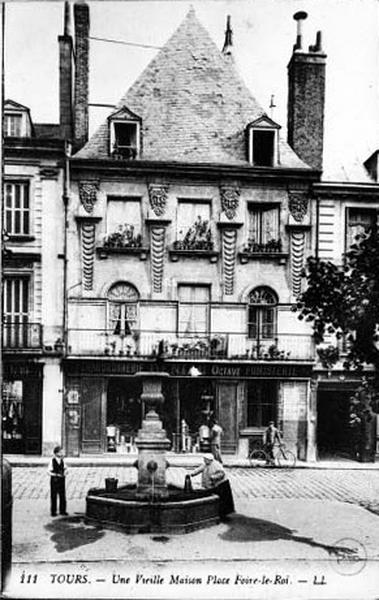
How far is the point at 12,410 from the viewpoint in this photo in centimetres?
1639

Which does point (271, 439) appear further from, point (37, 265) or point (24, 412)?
point (37, 265)

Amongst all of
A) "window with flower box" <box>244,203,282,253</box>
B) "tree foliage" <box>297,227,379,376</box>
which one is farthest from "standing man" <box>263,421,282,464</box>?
"tree foliage" <box>297,227,379,376</box>

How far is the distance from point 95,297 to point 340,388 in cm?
870

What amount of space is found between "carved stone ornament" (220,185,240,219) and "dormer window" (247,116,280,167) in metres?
1.05

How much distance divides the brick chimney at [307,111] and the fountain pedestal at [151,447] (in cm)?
1075

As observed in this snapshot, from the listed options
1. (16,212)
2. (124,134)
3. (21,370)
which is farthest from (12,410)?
(124,134)

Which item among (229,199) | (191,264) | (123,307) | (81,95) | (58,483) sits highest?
(81,95)

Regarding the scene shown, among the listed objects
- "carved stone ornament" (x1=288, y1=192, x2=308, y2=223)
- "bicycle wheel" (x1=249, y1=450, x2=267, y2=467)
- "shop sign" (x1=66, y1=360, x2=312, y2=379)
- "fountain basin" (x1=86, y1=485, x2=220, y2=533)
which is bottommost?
"bicycle wheel" (x1=249, y1=450, x2=267, y2=467)

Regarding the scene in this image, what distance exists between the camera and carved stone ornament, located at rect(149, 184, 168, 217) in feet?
57.8

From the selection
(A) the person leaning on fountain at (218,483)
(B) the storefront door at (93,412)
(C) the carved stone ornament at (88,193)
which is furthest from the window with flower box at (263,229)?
(A) the person leaning on fountain at (218,483)

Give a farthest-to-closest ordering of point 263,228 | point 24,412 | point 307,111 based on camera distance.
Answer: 1. point 307,111
2. point 263,228
3. point 24,412

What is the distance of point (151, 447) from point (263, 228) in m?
8.40

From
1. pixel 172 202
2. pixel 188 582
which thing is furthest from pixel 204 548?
pixel 172 202

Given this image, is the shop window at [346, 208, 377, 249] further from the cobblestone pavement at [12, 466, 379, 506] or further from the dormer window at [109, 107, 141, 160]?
the dormer window at [109, 107, 141, 160]
